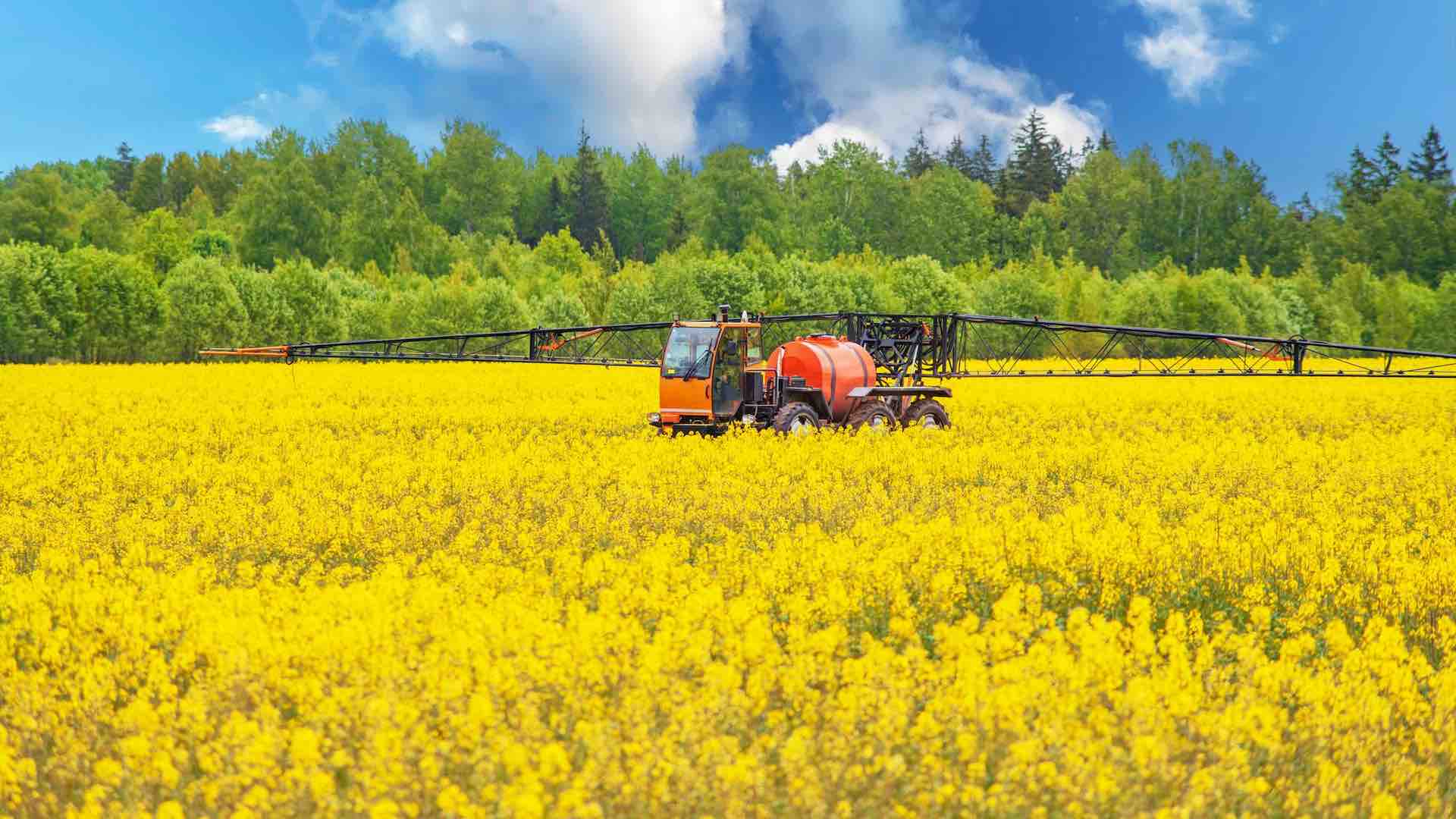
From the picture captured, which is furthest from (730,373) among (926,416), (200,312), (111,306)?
(111,306)

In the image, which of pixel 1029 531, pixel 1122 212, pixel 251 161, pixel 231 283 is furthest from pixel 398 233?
pixel 1029 531

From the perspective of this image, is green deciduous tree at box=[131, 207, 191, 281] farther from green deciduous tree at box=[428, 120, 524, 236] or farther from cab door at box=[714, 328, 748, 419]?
cab door at box=[714, 328, 748, 419]

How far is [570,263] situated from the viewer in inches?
4003

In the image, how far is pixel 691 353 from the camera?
783 inches

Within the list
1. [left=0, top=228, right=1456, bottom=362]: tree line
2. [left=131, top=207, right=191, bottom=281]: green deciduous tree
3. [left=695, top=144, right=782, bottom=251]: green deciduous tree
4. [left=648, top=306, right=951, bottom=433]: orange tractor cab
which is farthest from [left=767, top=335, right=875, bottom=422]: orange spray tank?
[left=695, top=144, right=782, bottom=251]: green deciduous tree

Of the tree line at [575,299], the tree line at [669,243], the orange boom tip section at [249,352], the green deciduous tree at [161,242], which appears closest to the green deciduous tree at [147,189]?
the tree line at [669,243]

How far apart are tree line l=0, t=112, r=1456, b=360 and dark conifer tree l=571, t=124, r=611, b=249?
27 centimetres

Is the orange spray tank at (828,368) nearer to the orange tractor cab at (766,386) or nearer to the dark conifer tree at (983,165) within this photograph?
the orange tractor cab at (766,386)

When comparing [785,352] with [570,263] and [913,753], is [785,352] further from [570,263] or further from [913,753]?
[570,263]

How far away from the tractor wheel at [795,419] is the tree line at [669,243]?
4193cm

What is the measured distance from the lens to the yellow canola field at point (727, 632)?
5.21 metres

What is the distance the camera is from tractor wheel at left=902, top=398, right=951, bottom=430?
2189 cm

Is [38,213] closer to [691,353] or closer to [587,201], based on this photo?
[587,201]

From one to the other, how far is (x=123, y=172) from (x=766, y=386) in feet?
508
